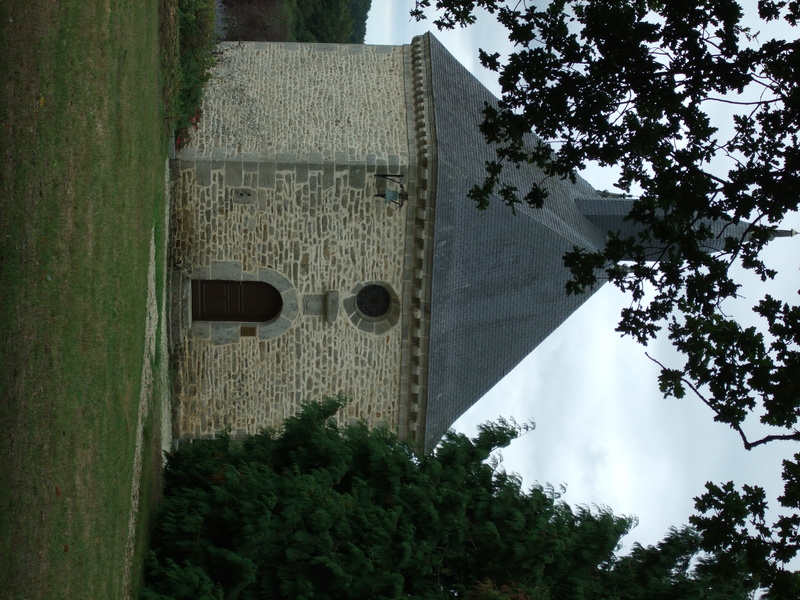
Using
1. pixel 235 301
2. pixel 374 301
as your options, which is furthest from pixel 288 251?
pixel 374 301

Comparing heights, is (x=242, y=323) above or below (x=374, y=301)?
below

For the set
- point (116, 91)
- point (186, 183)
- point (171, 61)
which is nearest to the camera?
point (116, 91)

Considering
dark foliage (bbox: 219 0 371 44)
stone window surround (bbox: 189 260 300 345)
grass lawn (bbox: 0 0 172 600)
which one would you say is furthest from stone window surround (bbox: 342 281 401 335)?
dark foliage (bbox: 219 0 371 44)

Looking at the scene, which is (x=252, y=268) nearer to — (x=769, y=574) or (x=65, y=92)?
(x=65, y=92)

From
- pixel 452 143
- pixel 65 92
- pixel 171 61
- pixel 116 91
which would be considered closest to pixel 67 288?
pixel 65 92

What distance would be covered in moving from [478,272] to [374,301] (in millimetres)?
1763

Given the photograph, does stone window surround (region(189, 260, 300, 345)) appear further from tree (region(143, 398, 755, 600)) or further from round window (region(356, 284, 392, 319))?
tree (region(143, 398, 755, 600))

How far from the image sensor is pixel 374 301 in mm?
13844

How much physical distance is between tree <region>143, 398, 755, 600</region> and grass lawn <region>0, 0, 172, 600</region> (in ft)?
3.06

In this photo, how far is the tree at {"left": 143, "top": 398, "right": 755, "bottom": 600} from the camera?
952 cm

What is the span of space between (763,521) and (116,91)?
7562 millimetres

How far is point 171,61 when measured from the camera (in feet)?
40.2

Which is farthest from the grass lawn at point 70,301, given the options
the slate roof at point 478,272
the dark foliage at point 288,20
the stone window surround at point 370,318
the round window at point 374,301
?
the dark foliage at point 288,20

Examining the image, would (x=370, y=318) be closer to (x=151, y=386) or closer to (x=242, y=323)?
(x=242, y=323)
